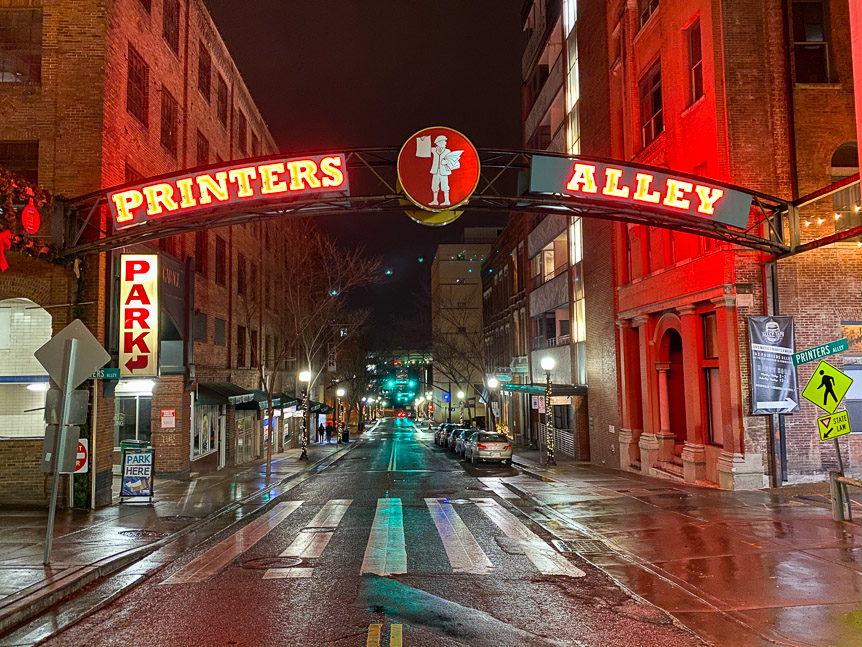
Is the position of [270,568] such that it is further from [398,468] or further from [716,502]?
[398,468]

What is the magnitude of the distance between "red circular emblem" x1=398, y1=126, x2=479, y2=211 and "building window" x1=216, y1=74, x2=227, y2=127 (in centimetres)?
1810

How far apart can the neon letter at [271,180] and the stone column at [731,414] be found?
11.7 m

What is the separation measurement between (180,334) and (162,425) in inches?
131

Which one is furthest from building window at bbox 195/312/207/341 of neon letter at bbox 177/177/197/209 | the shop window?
neon letter at bbox 177/177/197/209

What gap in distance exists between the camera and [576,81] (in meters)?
32.6

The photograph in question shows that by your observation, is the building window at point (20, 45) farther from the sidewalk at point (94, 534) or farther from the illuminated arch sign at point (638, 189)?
the illuminated arch sign at point (638, 189)

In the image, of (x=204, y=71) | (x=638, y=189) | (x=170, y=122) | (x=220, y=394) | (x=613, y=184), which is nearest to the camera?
(x=613, y=184)

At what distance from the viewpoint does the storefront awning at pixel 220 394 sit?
974 inches

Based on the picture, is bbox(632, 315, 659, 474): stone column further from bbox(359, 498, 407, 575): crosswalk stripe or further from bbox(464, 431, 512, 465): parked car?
bbox(359, 498, 407, 575): crosswalk stripe

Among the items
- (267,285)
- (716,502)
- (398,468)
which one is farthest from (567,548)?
(267,285)

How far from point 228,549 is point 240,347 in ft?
75.2

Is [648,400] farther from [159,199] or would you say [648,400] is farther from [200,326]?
[159,199]

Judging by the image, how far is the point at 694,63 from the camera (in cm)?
2056

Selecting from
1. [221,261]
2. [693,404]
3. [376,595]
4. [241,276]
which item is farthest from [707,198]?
[241,276]
